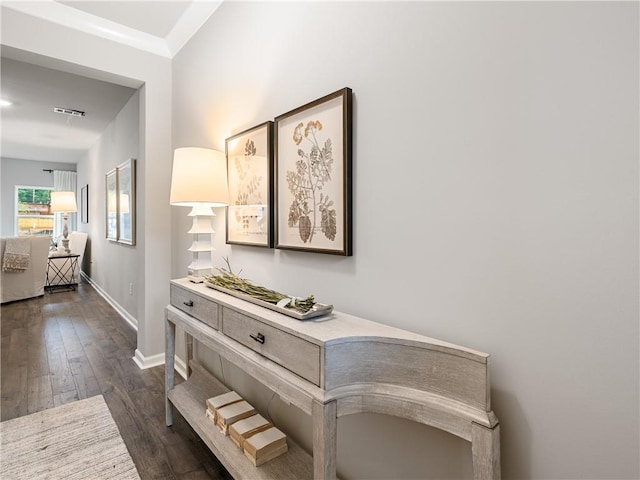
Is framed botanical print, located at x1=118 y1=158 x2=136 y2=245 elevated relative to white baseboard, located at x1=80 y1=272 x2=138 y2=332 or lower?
elevated

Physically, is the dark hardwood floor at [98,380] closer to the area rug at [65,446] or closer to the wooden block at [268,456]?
the area rug at [65,446]

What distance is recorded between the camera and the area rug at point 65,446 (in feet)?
5.35

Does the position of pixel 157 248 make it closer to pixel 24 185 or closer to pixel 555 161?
pixel 555 161

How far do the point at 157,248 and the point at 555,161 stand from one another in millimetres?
2845

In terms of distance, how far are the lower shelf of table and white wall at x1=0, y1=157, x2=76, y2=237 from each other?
794 cm

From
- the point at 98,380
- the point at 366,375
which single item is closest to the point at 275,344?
the point at 366,375

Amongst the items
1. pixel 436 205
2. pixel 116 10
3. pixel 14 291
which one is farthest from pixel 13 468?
pixel 14 291

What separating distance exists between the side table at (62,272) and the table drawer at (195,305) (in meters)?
5.10

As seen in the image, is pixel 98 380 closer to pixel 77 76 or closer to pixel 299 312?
pixel 299 312

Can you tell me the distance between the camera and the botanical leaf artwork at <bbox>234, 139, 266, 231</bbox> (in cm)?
188

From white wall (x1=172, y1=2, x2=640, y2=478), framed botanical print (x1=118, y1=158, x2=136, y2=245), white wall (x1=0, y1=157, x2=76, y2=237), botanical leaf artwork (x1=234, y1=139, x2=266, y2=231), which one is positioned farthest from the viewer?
white wall (x1=0, y1=157, x2=76, y2=237)

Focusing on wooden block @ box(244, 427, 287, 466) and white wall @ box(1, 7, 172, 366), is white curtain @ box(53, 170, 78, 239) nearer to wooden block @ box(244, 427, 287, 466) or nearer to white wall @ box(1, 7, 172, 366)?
white wall @ box(1, 7, 172, 366)

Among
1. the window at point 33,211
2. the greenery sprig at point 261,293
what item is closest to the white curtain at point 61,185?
the window at point 33,211

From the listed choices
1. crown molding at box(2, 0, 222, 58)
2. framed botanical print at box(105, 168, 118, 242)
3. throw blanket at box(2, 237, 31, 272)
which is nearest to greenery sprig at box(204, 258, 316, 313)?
crown molding at box(2, 0, 222, 58)
